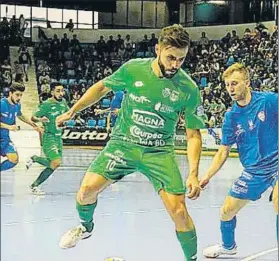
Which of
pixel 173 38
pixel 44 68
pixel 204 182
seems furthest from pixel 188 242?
pixel 44 68

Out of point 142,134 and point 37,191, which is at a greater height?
point 142,134

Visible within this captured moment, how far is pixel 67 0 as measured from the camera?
450 centimetres

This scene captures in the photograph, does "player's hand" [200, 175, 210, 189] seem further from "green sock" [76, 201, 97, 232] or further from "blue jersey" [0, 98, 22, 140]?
"blue jersey" [0, 98, 22, 140]

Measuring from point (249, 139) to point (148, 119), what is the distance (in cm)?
57

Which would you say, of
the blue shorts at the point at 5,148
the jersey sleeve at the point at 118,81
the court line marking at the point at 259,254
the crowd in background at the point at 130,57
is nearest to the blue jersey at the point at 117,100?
the jersey sleeve at the point at 118,81

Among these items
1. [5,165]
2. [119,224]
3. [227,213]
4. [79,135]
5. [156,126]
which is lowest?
[119,224]

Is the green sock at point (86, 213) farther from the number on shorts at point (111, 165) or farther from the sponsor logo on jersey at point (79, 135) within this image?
the sponsor logo on jersey at point (79, 135)

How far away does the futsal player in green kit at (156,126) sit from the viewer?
2.33 meters

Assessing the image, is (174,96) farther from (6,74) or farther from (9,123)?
(6,74)

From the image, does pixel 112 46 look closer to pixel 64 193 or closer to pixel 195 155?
pixel 64 193

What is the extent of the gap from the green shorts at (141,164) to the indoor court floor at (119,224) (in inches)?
12.7

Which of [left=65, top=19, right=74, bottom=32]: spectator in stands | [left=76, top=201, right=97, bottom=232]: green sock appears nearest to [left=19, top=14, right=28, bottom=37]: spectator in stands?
[left=65, top=19, right=74, bottom=32]: spectator in stands

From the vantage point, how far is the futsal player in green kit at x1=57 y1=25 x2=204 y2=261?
2.33m

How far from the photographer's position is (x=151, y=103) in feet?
7.68
